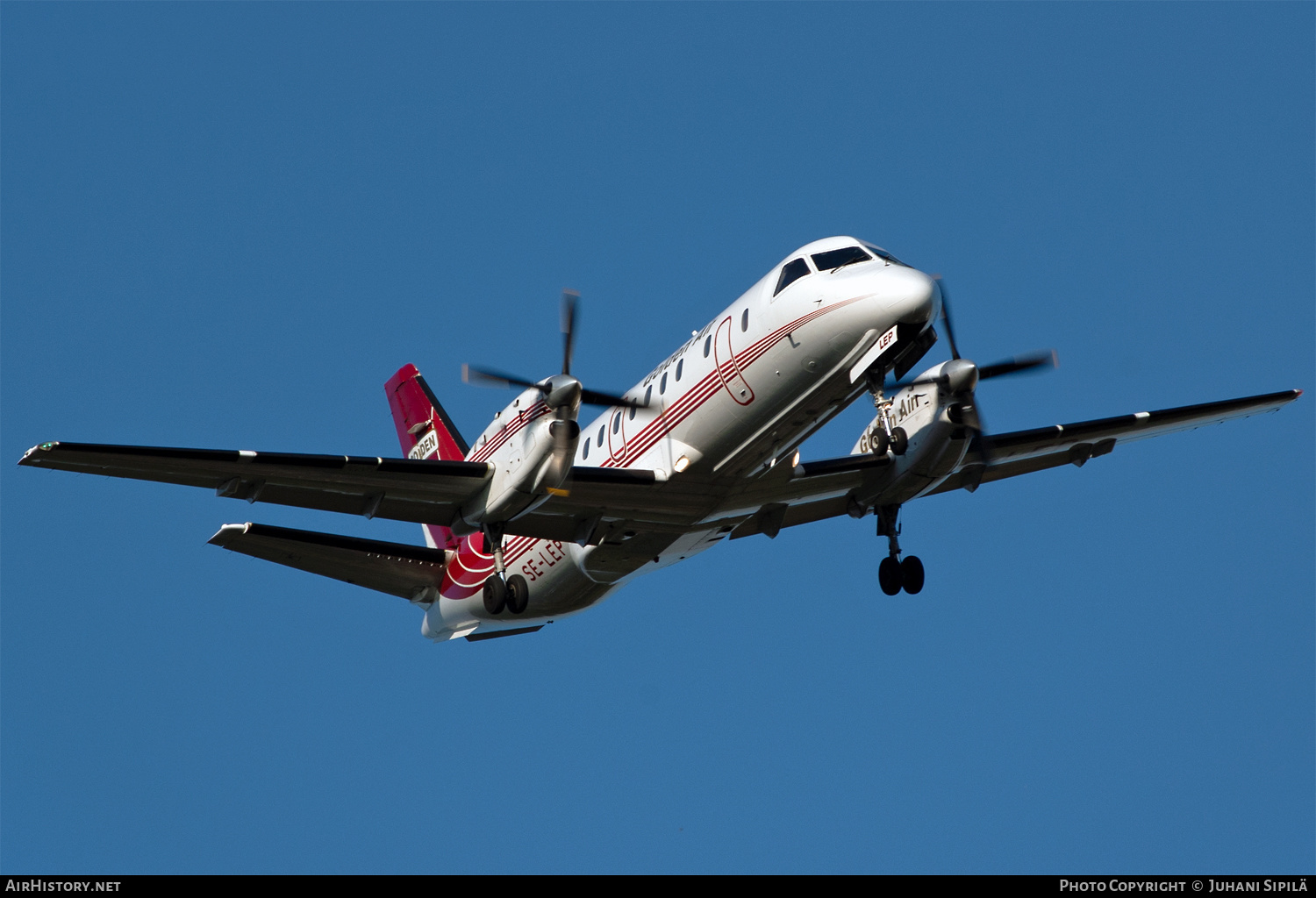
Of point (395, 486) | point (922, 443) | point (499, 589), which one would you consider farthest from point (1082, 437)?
point (395, 486)

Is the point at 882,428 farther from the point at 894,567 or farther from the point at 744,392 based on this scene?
the point at 894,567

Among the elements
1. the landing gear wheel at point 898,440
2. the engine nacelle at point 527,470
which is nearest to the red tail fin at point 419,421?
the engine nacelle at point 527,470

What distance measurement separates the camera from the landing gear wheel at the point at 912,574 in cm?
2127

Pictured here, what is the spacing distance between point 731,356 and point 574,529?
3.59m

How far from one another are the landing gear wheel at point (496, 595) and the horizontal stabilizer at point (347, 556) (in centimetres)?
300

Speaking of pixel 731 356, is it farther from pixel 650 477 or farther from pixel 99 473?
pixel 99 473

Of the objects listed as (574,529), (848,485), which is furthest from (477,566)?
(848,485)

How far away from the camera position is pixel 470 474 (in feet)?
61.4

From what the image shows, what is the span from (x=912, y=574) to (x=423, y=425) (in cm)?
876

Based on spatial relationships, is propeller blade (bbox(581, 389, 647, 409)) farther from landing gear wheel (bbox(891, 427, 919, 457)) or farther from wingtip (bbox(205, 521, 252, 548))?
wingtip (bbox(205, 521, 252, 548))

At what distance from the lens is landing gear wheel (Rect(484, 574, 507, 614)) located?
756 inches

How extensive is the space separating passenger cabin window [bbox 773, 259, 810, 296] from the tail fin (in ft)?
24.3

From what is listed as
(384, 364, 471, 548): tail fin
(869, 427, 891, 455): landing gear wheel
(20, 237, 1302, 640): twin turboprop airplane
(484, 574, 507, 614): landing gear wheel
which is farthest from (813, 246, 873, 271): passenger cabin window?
(384, 364, 471, 548): tail fin
